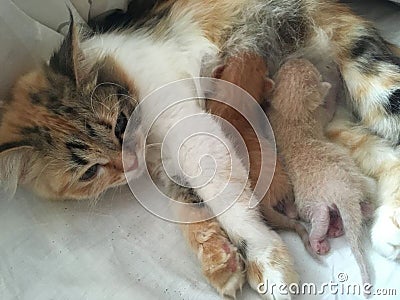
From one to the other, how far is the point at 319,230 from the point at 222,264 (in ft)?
0.62

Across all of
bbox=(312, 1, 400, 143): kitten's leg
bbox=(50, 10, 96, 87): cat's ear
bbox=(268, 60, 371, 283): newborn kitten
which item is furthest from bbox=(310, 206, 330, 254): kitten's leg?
bbox=(50, 10, 96, 87): cat's ear

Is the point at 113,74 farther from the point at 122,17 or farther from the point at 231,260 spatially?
the point at 231,260

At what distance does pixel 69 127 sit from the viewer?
3.62ft

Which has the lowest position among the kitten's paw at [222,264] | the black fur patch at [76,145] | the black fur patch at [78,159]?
the kitten's paw at [222,264]

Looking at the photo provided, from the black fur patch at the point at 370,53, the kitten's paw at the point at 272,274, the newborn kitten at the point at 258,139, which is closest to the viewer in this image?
the kitten's paw at the point at 272,274

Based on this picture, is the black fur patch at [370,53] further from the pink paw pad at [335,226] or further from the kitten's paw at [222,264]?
the kitten's paw at [222,264]

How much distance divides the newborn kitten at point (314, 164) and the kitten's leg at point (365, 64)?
7 cm

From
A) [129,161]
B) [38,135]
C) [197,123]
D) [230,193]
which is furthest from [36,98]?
[230,193]

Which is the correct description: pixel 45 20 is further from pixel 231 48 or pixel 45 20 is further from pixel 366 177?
pixel 366 177

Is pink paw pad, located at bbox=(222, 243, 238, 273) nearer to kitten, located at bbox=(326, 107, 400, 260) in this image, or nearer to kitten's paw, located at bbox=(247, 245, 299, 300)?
kitten's paw, located at bbox=(247, 245, 299, 300)

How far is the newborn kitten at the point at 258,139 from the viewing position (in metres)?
1.08

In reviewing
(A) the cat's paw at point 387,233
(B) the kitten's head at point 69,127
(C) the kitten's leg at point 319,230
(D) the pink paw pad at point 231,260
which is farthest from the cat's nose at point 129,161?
(A) the cat's paw at point 387,233

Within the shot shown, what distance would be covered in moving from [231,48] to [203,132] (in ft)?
0.78

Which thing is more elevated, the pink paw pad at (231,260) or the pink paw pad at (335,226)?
the pink paw pad at (335,226)
